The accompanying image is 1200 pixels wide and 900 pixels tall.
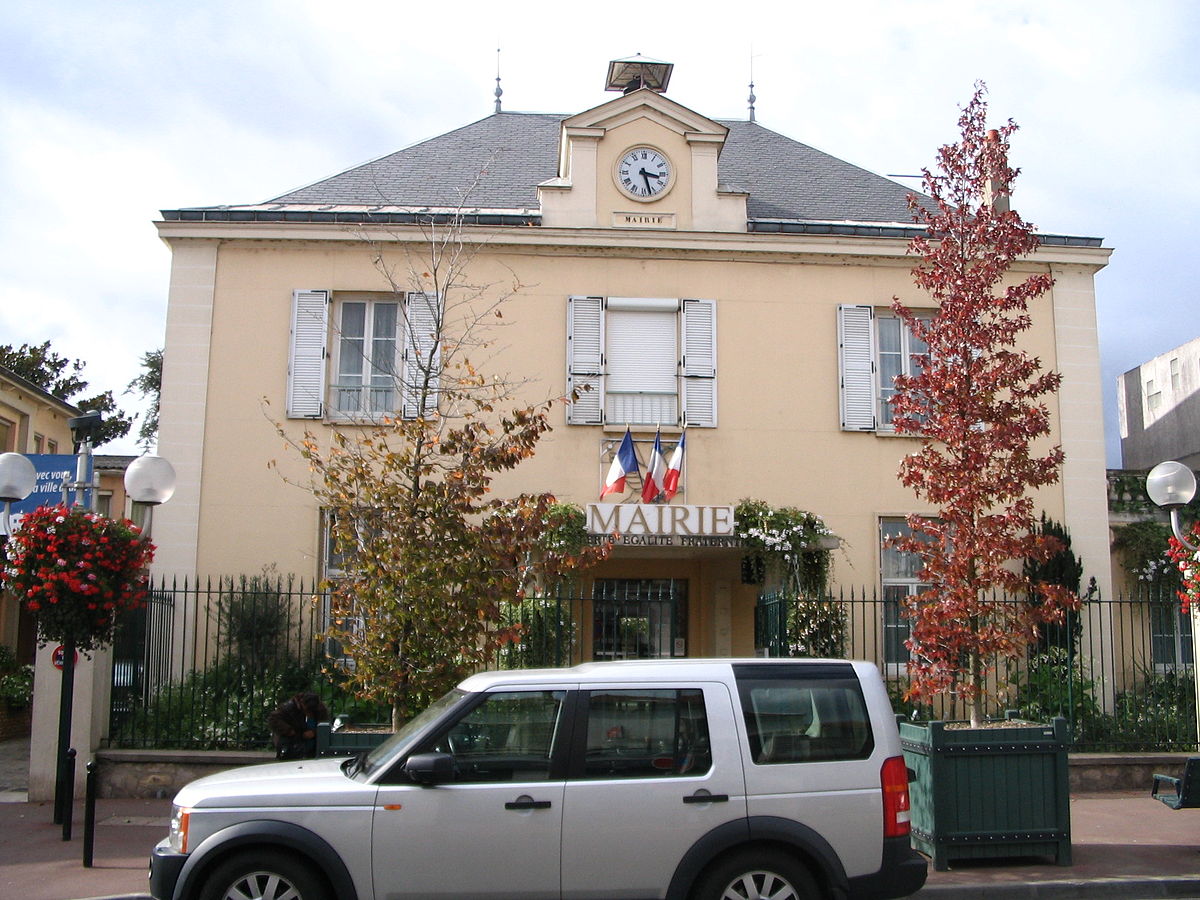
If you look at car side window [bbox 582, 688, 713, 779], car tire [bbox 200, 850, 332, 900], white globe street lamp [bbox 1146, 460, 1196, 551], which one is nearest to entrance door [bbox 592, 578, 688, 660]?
white globe street lamp [bbox 1146, 460, 1196, 551]

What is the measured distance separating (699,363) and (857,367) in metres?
2.10

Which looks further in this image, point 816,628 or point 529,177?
point 529,177

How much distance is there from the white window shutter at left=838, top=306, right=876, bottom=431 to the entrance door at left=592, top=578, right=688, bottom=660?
3217 mm

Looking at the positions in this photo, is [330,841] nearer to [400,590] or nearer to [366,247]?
[400,590]

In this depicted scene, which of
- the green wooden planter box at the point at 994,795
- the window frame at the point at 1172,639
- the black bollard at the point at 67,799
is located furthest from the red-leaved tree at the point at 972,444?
the black bollard at the point at 67,799

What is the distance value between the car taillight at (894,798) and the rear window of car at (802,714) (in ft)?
0.50

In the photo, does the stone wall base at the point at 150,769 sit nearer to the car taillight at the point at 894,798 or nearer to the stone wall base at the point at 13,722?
the stone wall base at the point at 13,722

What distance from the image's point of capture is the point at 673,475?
1377 cm

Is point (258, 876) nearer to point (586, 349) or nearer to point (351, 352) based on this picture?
point (586, 349)

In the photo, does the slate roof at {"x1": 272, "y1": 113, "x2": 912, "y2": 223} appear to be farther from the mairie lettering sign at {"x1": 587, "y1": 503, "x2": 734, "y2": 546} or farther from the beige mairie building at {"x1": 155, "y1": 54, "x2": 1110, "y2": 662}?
the mairie lettering sign at {"x1": 587, "y1": 503, "x2": 734, "y2": 546}

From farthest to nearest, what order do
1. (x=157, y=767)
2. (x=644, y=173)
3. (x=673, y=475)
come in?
(x=644, y=173) < (x=673, y=475) < (x=157, y=767)

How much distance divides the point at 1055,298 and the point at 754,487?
4.85m

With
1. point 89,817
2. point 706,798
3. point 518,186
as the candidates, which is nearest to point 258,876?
point 706,798

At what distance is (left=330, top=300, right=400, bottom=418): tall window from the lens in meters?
14.6
